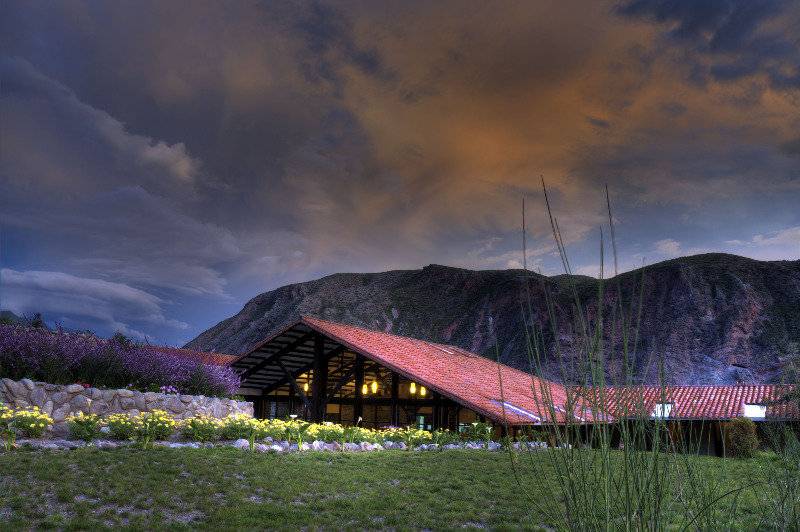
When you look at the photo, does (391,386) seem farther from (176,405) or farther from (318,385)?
(176,405)

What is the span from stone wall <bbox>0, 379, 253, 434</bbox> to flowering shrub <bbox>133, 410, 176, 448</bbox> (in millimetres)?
738

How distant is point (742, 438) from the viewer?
19719 mm

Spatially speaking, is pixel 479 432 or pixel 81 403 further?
pixel 479 432

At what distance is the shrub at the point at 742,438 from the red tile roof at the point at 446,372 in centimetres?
577

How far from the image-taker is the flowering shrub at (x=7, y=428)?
34.5 feet

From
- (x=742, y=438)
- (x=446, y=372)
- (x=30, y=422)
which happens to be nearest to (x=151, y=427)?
(x=30, y=422)

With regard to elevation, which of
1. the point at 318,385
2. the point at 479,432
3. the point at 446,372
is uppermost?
the point at 446,372

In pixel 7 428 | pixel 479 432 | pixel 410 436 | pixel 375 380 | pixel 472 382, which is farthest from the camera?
pixel 375 380

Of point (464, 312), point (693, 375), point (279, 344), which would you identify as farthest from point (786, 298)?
point (279, 344)

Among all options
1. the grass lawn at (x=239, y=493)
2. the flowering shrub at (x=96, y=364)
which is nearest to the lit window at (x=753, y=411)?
the grass lawn at (x=239, y=493)

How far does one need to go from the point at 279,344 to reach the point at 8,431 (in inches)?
520

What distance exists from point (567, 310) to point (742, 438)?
43.5 m

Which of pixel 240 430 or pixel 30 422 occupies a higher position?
pixel 30 422

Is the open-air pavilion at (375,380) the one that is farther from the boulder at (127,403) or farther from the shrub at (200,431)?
the boulder at (127,403)
